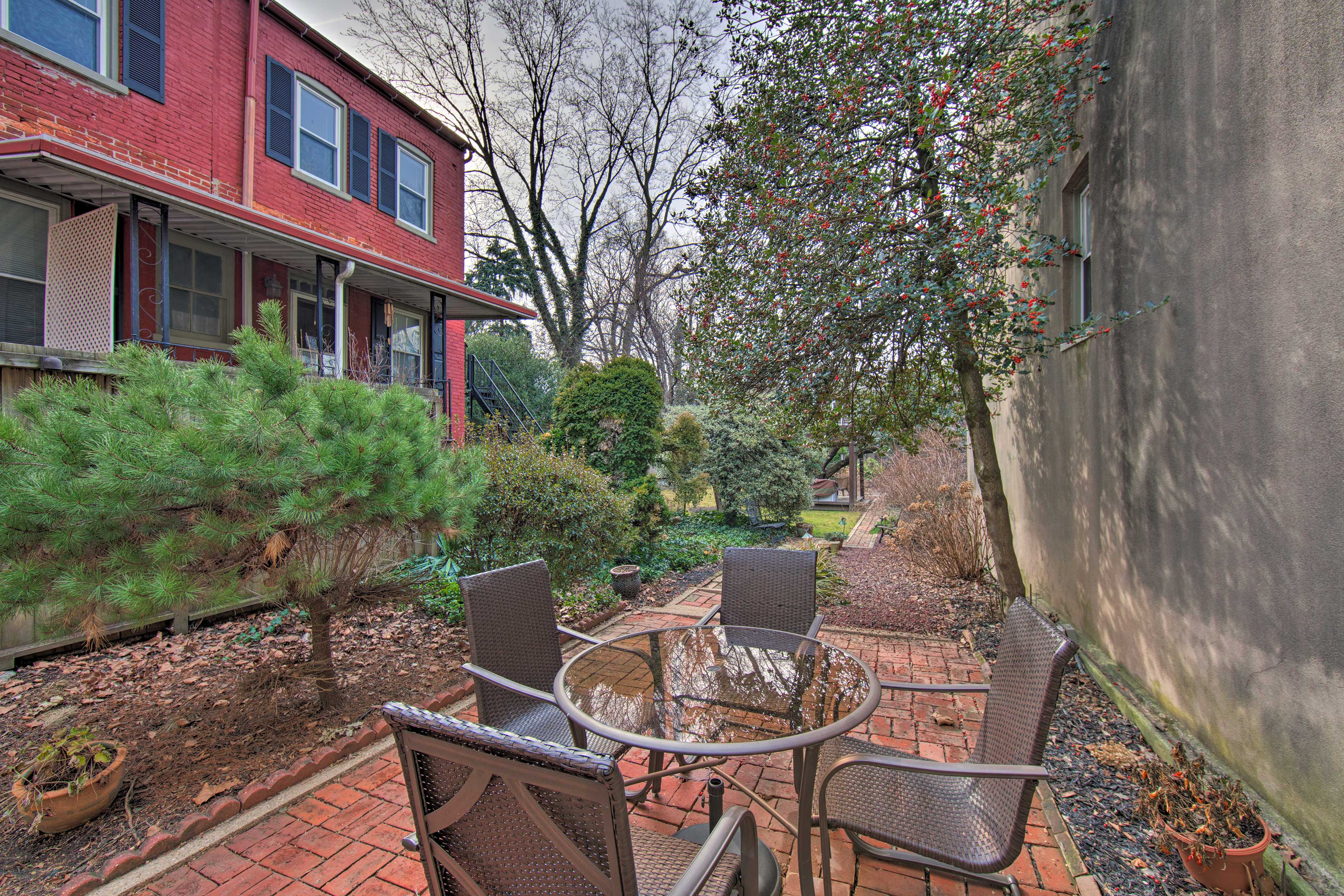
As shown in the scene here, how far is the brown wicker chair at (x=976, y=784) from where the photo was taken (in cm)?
180

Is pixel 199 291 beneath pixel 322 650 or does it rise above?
above

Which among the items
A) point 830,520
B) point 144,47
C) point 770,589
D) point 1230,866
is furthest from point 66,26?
point 830,520

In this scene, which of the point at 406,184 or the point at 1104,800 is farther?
the point at 406,184

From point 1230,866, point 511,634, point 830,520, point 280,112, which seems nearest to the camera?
point 1230,866

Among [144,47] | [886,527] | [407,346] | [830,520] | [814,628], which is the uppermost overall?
[144,47]

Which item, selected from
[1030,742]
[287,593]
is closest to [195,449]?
[287,593]

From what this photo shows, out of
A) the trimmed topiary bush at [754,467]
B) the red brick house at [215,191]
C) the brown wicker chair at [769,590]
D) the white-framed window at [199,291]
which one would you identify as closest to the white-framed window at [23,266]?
the red brick house at [215,191]

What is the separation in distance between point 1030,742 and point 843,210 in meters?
3.70

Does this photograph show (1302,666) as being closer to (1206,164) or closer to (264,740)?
(1206,164)

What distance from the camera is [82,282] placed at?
20.7ft

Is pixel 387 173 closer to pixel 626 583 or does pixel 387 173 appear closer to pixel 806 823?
pixel 626 583

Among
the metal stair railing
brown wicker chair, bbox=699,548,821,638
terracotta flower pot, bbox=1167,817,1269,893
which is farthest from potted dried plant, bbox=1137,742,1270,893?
the metal stair railing

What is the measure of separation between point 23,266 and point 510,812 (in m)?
8.34

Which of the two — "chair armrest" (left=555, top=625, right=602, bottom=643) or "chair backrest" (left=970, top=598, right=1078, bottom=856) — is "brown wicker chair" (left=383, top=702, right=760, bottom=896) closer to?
"chair backrest" (left=970, top=598, right=1078, bottom=856)
